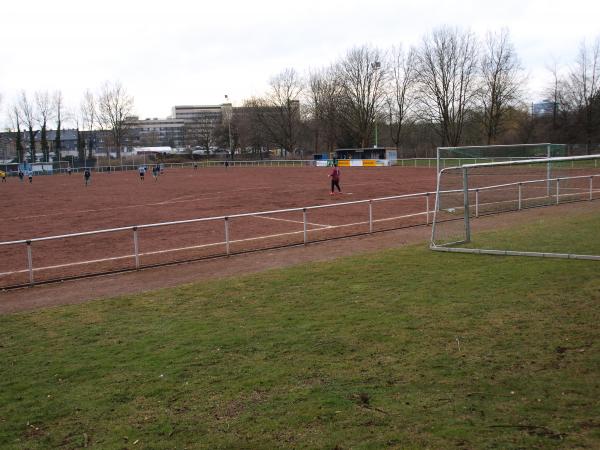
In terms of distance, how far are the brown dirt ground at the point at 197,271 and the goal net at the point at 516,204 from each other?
837 mm

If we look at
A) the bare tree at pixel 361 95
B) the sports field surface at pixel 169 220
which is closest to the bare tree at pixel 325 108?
the bare tree at pixel 361 95

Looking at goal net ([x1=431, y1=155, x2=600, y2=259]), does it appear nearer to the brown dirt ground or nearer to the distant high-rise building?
the brown dirt ground

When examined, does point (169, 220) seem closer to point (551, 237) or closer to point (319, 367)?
point (551, 237)

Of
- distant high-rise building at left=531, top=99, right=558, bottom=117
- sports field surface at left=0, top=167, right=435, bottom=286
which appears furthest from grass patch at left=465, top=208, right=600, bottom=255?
distant high-rise building at left=531, top=99, right=558, bottom=117

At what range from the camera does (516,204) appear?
20719 millimetres

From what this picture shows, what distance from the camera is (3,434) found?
491cm

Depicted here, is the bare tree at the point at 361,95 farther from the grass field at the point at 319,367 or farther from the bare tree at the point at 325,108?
the grass field at the point at 319,367

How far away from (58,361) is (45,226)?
17.2 meters

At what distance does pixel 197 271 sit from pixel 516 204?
527 inches

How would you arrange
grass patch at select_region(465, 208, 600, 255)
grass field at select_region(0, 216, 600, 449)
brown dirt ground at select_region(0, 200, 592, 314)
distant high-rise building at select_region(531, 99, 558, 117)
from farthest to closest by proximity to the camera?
1. distant high-rise building at select_region(531, 99, 558, 117)
2. grass patch at select_region(465, 208, 600, 255)
3. brown dirt ground at select_region(0, 200, 592, 314)
4. grass field at select_region(0, 216, 600, 449)

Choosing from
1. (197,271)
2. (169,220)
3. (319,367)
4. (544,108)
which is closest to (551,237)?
(197,271)

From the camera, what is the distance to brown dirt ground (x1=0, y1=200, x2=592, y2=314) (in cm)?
1041

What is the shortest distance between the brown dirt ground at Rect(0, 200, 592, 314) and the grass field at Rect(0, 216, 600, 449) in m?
1.17

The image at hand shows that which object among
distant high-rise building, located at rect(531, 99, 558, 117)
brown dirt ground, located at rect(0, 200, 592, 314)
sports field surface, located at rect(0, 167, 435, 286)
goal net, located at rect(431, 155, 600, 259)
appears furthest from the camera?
distant high-rise building, located at rect(531, 99, 558, 117)
